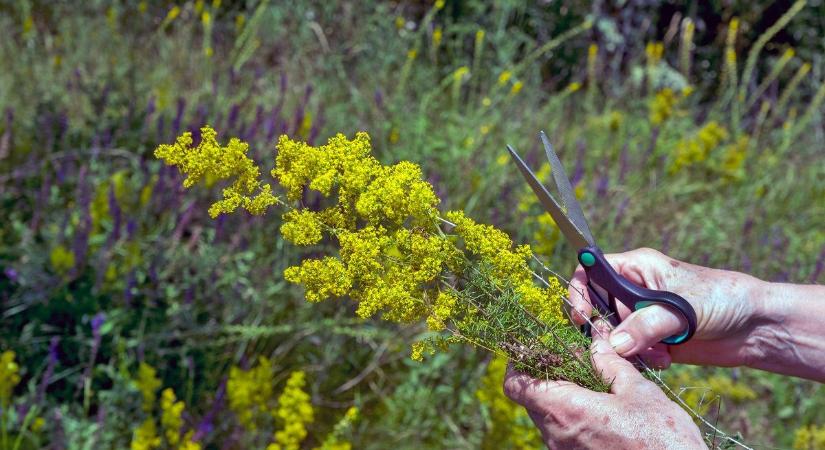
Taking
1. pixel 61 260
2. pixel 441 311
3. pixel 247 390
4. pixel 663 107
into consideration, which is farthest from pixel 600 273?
pixel 663 107

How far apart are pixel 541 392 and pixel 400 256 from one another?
314 millimetres

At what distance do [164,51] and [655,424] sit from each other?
3571 mm

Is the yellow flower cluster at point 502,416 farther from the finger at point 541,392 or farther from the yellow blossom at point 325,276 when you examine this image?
the yellow blossom at point 325,276

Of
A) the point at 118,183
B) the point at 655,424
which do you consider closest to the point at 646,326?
the point at 655,424

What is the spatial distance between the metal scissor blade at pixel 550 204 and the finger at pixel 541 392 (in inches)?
10.1

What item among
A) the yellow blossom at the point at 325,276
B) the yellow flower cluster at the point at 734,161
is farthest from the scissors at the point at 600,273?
the yellow flower cluster at the point at 734,161

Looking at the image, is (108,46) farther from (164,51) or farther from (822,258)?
(822,258)

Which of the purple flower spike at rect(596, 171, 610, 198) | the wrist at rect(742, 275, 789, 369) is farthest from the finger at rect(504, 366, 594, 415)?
the purple flower spike at rect(596, 171, 610, 198)

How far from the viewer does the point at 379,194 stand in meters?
1.14

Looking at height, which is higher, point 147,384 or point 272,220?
point 272,220

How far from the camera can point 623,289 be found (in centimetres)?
135

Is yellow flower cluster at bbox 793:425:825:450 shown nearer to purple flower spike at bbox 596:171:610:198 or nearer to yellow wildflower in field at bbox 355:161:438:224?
purple flower spike at bbox 596:171:610:198

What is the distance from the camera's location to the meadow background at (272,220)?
2.37 m

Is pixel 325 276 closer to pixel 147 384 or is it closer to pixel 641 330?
pixel 641 330
